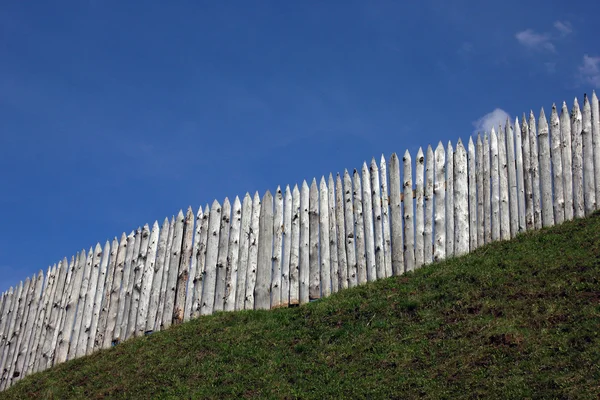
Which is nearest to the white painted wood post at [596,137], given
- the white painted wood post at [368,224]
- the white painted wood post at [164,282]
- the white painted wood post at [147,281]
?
the white painted wood post at [368,224]

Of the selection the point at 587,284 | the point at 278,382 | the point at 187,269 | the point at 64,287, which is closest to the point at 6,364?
the point at 64,287

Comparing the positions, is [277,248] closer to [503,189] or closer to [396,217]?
[396,217]

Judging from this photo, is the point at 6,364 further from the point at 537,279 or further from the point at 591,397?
the point at 591,397

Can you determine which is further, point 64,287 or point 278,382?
point 64,287

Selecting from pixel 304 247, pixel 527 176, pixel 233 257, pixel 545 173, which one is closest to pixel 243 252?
pixel 233 257

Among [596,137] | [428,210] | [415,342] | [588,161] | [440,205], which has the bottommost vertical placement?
[415,342]

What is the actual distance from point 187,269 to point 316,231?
112 inches

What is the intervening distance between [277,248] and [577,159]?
18.2ft

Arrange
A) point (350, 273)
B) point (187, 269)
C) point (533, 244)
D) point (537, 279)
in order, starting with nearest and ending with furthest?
point (537, 279)
point (533, 244)
point (350, 273)
point (187, 269)

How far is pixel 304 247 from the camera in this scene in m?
12.1

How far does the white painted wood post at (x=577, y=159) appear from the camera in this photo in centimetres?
1152

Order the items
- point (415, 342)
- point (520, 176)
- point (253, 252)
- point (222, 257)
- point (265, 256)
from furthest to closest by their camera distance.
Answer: point (222, 257)
point (253, 252)
point (265, 256)
point (520, 176)
point (415, 342)

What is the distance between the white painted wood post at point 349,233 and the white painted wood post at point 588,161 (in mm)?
4049

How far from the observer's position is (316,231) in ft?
39.8
